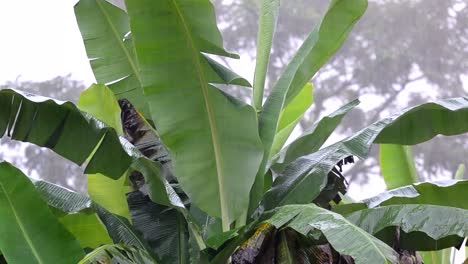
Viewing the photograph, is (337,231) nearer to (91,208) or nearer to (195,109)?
(195,109)

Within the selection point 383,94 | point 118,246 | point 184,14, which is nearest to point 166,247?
point 118,246

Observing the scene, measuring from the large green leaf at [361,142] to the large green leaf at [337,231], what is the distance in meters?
0.23

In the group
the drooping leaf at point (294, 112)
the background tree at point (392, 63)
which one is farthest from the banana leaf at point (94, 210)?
the background tree at point (392, 63)

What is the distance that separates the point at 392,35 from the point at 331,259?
2.18 metres

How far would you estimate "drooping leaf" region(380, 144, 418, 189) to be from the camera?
2.46 m

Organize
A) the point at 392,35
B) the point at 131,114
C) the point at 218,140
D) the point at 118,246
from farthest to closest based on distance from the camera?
the point at 392,35 < the point at 131,114 < the point at 218,140 < the point at 118,246

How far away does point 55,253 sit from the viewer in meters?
1.73

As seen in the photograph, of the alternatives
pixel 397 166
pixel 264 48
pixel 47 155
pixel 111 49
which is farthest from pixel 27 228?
pixel 47 155

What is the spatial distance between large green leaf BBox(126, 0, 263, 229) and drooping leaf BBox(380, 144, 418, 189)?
764 mm

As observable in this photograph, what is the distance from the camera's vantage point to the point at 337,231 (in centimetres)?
150

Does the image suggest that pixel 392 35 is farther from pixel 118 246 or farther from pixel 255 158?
pixel 118 246

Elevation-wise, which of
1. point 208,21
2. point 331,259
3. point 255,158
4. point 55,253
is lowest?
point 55,253

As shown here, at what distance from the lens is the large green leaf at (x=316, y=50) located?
1.98m

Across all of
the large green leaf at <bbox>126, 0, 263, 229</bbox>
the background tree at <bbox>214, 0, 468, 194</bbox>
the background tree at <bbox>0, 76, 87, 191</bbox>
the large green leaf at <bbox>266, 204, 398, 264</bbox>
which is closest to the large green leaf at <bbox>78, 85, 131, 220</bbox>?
the large green leaf at <bbox>126, 0, 263, 229</bbox>
